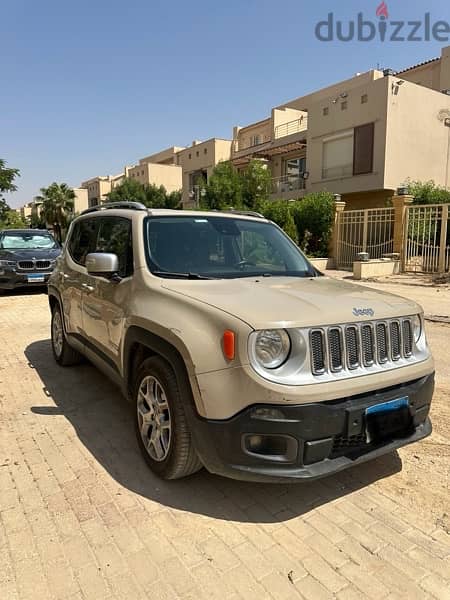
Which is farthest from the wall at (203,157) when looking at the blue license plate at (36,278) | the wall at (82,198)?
the wall at (82,198)

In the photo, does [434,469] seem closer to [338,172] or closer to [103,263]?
[103,263]

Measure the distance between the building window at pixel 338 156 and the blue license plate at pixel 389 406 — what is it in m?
24.4

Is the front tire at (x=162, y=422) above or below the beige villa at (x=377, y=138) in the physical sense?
below

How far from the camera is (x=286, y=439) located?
2287 millimetres

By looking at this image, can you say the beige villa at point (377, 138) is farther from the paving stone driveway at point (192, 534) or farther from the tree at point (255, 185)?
the paving stone driveway at point (192, 534)

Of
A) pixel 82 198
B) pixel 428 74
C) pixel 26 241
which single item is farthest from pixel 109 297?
pixel 82 198

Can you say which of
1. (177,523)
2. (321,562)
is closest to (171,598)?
(177,523)

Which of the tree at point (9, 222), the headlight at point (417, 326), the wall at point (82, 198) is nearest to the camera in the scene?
the headlight at point (417, 326)

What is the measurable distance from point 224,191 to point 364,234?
1159 cm

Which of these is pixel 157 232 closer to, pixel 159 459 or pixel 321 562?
pixel 159 459

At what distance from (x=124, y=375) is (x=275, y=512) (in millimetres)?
1416

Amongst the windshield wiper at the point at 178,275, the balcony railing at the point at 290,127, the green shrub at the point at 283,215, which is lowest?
the windshield wiper at the point at 178,275

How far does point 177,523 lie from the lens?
8.07 ft

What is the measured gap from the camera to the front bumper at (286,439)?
2.26 metres
